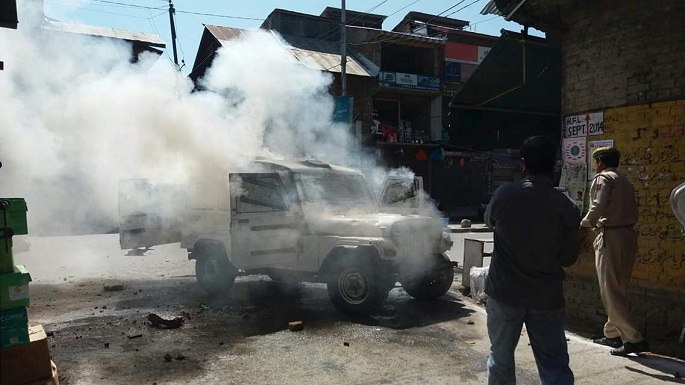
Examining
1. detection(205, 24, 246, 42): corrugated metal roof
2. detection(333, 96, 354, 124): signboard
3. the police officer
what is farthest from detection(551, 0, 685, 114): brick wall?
detection(205, 24, 246, 42): corrugated metal roof

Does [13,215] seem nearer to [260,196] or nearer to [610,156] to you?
[260,196]

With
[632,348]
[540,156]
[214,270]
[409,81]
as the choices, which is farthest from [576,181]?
[409,81]

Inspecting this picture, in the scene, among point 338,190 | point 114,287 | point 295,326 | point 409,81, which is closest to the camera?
point 295,326

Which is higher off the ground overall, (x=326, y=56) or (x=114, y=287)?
(x=326, y=56)

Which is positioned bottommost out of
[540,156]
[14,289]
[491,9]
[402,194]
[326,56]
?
[14,289]

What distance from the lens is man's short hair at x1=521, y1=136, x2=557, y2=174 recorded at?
2.95 metres

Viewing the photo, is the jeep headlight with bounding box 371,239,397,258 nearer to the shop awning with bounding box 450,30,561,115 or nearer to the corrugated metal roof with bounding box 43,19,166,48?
the shop awning with bounding box 450,30,561,115

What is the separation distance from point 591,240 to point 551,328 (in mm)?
3514

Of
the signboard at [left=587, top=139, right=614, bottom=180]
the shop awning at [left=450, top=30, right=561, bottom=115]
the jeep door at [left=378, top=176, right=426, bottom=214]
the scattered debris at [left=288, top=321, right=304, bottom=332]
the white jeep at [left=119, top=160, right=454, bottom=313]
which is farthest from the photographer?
the jeep door at [left=378, top=176, right=426, bottom=214]

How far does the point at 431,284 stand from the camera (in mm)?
6672

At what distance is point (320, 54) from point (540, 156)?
2124cm

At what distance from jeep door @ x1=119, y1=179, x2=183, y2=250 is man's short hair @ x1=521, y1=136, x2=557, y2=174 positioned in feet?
21.0

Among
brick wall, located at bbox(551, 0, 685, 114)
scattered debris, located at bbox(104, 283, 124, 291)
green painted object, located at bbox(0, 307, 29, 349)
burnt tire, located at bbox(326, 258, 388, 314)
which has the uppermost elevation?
brick wall, located at bbox(551, 0, 685, 114)

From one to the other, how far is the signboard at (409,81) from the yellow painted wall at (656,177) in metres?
19.2
